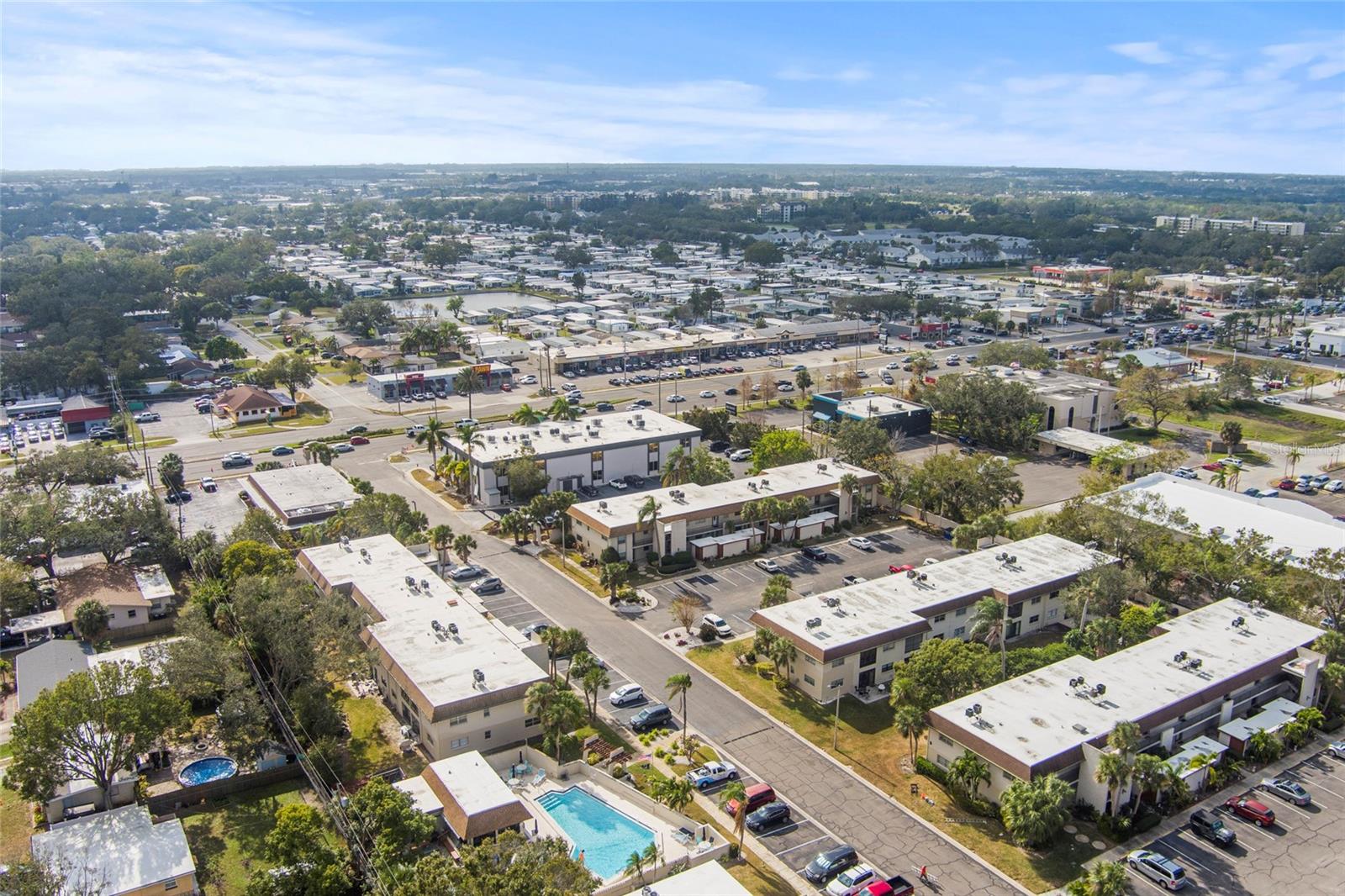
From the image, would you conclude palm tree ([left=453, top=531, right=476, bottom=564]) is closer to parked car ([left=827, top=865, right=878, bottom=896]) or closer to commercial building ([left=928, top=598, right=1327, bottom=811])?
commercial building ([left=928, top=598, right=1327, bottom=811])

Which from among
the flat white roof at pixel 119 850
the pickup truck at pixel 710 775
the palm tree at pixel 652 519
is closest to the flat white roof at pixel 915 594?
the pickup truck at pixel 710 775

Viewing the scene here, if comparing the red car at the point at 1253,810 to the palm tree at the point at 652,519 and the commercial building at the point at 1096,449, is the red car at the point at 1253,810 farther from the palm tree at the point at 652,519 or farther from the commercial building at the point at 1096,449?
the commercial building at the point at 1096,449

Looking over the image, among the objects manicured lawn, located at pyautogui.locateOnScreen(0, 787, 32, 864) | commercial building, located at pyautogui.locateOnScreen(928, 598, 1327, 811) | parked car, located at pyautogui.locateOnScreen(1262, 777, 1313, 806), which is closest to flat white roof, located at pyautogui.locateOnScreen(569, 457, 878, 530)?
commercial building, located at pyautogui.locateOnScreen(928, 598, 1327, 811)

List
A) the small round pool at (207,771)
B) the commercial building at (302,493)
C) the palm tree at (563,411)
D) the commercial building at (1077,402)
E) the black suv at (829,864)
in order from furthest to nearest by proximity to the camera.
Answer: the commercial building at (1077,402), the palm tree at (563,411), the commercial building at (302,493), the small round pool at (207,771), the black suv at (829,864)

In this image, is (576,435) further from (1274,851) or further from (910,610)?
(1274,851)

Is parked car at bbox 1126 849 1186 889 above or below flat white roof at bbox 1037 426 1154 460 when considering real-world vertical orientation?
below

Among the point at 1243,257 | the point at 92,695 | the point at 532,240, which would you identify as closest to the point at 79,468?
the point at 92,695
